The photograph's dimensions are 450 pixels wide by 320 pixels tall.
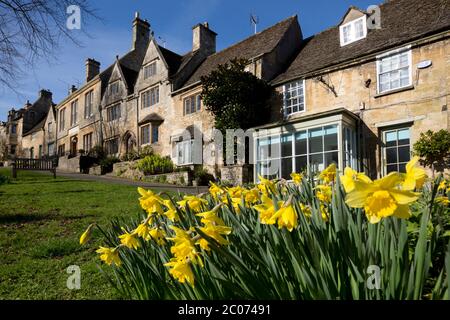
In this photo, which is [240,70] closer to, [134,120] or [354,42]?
[354,42]

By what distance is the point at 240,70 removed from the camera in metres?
17.2

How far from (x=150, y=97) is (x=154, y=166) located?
739cm

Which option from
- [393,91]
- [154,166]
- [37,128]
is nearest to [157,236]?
[393,91]

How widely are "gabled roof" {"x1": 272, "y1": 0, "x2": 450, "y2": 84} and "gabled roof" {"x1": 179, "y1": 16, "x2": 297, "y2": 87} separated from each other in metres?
1.88

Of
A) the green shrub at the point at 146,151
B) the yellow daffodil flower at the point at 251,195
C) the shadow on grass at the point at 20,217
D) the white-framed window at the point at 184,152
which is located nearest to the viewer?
the yellow daffodil flower at the point at 251,195

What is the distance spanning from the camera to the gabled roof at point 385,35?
509 inches

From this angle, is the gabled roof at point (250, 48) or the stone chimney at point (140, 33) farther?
the stone chimney at point (140, 33)

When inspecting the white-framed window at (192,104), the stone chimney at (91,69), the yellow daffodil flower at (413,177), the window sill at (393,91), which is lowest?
the yellow daffodil flower at (413,177)

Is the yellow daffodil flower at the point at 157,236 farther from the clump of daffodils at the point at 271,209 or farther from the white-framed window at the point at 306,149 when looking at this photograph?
the white-framed window at the point at 306,149

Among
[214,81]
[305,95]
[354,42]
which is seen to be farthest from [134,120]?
[354,42]

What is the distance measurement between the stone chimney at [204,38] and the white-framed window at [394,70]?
45.7 feet

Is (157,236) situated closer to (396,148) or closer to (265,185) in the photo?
(265,185)

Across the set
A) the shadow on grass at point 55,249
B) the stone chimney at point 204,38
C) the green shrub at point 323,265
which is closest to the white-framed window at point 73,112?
the stone chimney at point 204,38

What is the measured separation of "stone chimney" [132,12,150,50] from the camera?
29.9m
